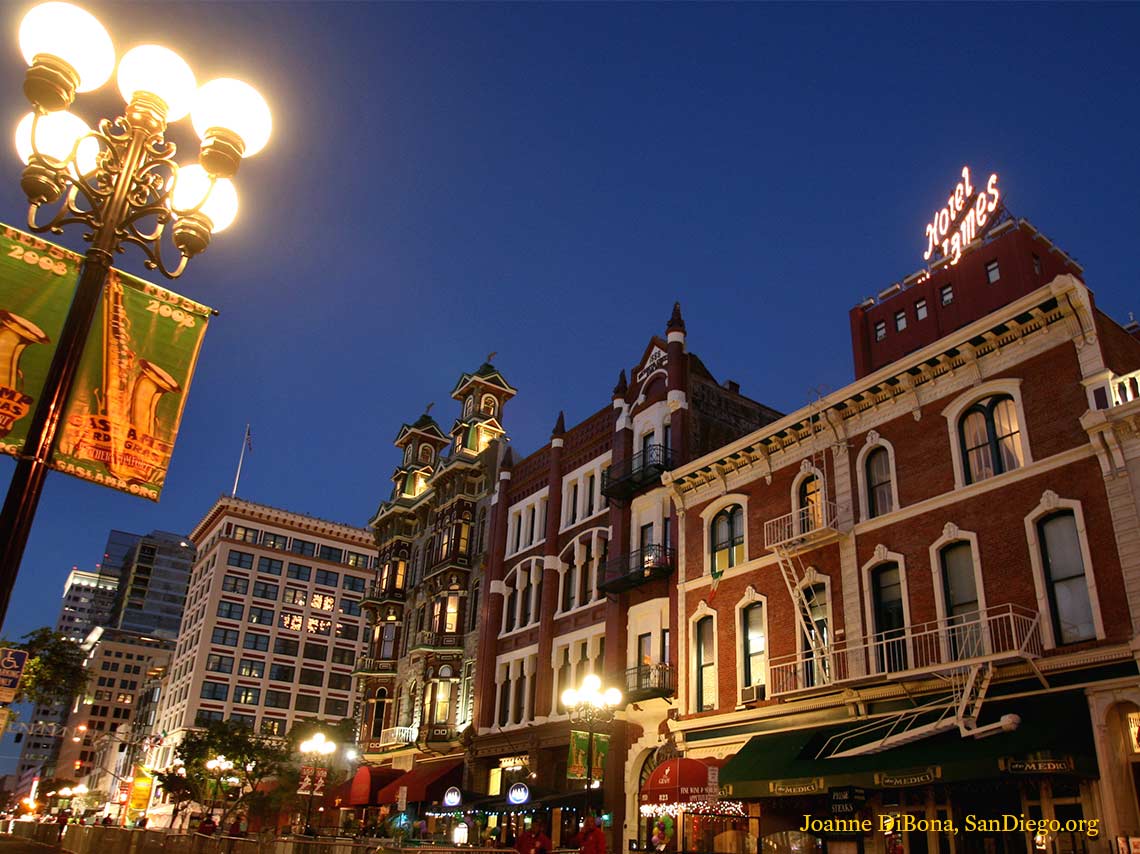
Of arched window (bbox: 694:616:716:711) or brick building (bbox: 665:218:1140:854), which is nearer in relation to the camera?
brick building (bbox: 665:218:1140:854)

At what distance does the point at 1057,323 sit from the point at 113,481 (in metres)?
20.5

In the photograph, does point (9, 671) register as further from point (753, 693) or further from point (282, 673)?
point (282, 673)

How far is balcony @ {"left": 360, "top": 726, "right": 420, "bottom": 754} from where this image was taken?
4609cm

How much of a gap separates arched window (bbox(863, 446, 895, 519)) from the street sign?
20.5 metres

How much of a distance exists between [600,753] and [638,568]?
6671 mm

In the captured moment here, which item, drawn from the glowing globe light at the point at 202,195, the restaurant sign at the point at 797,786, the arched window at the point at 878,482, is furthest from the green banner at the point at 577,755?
the glowing globe light at the point at 202,195

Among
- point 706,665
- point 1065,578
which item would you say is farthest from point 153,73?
point 706,665

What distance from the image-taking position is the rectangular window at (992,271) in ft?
198

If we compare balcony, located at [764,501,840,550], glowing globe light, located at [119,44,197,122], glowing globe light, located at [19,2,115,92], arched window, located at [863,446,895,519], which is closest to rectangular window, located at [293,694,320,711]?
balcony, located at [764,501,840,550]

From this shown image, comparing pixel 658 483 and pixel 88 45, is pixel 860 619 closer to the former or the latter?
pixel 658 483

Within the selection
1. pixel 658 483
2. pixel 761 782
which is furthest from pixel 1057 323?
pixel 658 483

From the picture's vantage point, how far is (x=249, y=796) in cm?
4700

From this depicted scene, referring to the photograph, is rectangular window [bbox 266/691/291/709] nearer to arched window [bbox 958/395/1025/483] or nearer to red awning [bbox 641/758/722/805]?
red awning [bbox 641/758/722/805]

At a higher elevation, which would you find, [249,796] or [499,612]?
[499,612]
